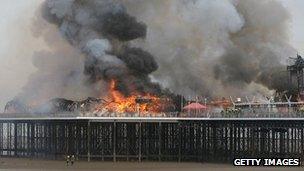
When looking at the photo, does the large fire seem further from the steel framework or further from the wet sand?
the wet sand

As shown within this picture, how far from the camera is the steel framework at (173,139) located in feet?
254

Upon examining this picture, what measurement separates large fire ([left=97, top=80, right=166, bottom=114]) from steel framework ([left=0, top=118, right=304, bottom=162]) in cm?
466

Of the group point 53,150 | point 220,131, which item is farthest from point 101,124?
point 220,131

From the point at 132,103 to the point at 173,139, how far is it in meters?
10.8

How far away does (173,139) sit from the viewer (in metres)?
80.9

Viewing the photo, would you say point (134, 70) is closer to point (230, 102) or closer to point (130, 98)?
point (130, 98)

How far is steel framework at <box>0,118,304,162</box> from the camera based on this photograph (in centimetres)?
7731

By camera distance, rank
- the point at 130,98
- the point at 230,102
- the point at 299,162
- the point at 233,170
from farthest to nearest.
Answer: the point at 230,102 < the point at 130,98 < the point at 299,162 < the point at 233,170

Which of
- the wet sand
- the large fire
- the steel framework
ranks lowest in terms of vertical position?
the wet sand

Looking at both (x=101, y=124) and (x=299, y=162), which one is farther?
(x=101, y=124)

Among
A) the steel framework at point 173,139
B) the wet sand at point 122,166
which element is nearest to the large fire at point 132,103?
the steel framework at point 173,139

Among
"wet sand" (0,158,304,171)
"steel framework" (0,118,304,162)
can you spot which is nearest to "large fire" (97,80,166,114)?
"steel framework" (0,118,304,162)

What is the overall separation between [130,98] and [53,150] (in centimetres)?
1240

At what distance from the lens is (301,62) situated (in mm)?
104000
